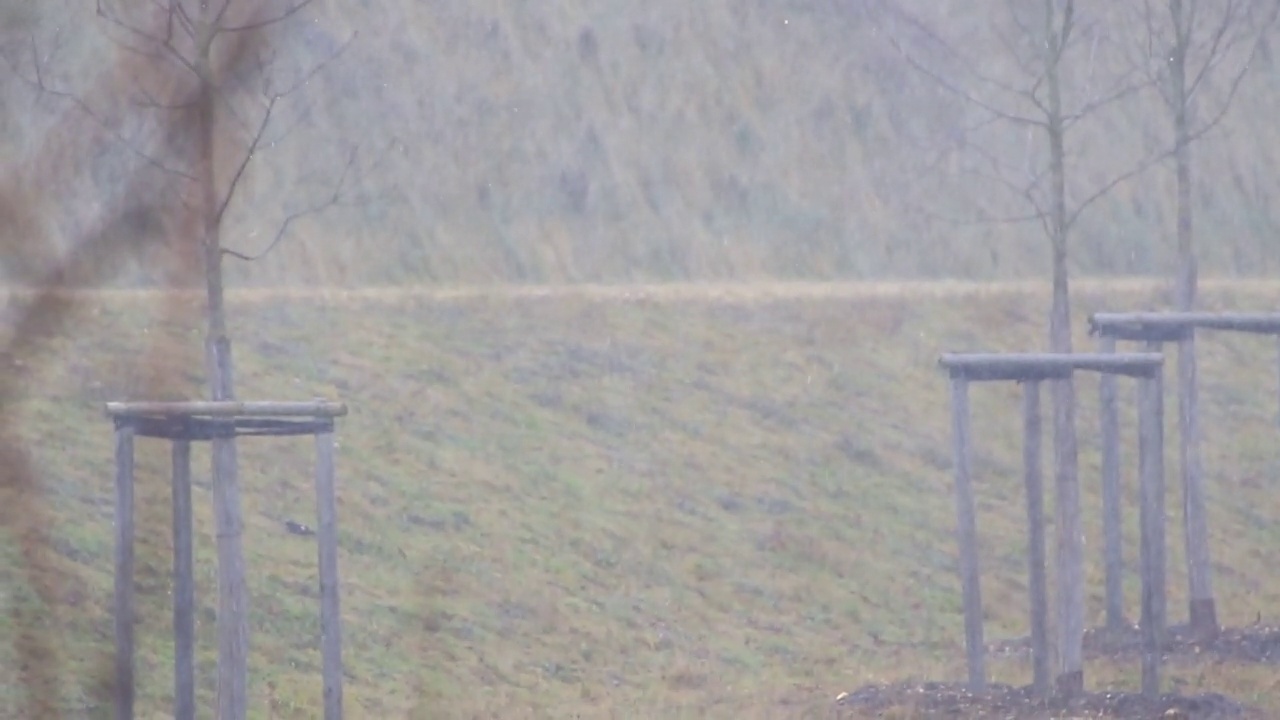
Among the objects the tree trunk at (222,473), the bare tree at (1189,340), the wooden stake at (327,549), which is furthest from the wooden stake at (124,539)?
the bare tree at (1189,340)

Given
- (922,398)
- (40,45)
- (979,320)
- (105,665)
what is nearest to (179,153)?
(40,45)

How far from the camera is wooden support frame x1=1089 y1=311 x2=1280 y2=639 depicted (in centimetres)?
1355

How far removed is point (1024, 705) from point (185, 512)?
541 cm

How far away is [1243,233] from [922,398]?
16.9 meters

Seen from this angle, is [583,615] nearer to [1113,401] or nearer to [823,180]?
[1113,401]

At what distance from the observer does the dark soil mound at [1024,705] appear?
1198 centimetres

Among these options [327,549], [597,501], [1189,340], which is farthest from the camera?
[597,501]

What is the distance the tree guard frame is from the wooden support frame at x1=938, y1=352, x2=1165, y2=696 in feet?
13.2

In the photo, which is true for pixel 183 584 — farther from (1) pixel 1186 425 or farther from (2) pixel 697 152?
(2) pixel 697 152

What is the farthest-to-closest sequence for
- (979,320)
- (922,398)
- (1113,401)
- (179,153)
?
(979,320), (922,398), (1113,401), (179,153)

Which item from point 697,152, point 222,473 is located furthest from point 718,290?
point 222,473

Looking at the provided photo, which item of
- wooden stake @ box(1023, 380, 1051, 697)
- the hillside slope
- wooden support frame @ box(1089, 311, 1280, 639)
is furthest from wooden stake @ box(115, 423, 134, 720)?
the hillside slope

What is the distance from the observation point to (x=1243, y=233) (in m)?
37.7

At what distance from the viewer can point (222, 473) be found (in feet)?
34.1
